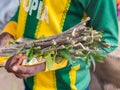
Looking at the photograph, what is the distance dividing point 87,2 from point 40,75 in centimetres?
32

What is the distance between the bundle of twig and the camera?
96 cm

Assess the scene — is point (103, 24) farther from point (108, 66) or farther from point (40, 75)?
point (108, 66)

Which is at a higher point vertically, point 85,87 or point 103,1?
point 103,1

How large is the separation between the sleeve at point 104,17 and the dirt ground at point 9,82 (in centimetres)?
86

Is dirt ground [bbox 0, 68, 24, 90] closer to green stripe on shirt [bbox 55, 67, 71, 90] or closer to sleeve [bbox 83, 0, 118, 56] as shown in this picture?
green stripe on shirt [bbox 55, 67, 71, 90]

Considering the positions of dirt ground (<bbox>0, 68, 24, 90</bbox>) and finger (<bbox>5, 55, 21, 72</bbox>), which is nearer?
finger (<bbox>5, 55, 21, 72</bbox>)

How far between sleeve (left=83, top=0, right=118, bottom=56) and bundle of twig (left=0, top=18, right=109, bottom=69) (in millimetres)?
83

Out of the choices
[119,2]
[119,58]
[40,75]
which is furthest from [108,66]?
[40,75]

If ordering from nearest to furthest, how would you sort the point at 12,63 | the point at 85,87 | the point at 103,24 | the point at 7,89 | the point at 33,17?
1. the point at 12,63
2. the point at 103,24
3. the point at 33,17
4. the point at 85,87
5. the point at 7,89

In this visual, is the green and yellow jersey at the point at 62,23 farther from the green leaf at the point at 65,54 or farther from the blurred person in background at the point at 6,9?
the blurred person in background at the point at 6,9

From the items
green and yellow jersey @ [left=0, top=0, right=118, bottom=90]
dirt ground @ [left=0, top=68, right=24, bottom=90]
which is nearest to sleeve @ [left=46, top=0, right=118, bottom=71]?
green and yellow jersey @ [left=0, top=0, right=118, bottom=90]

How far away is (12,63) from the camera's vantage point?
0.98 meters

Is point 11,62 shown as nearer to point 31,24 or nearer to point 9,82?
point 31,24

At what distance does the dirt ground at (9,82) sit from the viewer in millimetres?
1847
